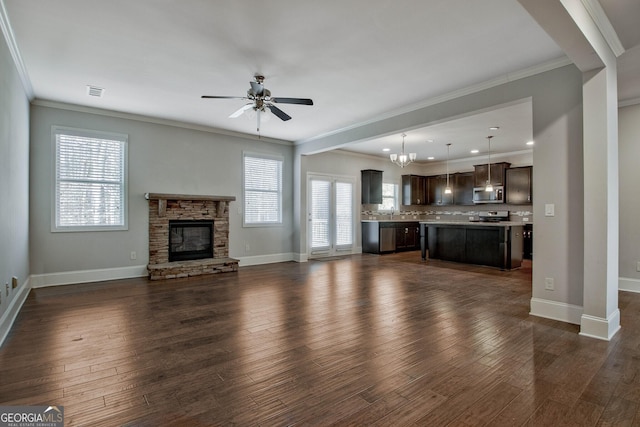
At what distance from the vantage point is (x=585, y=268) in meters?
3.02

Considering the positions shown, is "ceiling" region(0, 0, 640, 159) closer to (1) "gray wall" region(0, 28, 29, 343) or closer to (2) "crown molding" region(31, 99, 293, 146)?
(2) "crown molding" region(31, 99, 293, 146)

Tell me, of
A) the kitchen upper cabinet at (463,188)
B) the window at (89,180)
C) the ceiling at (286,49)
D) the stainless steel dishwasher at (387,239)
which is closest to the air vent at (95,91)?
the ceiling at (286,49)

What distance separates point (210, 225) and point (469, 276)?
507 cm

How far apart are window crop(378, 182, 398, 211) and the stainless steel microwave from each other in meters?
2.30

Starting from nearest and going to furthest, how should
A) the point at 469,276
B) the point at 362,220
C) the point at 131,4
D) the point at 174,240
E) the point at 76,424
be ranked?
the point at 76,424, the point at 131,4, the point at 469,276, the point at 174,240, the point at 362,220

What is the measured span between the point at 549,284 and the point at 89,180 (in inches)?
262

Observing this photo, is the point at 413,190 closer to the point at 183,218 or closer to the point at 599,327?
the point at 183,218

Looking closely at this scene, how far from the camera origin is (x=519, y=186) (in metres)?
8.41

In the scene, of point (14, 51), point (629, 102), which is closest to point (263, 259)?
point (14, 51)

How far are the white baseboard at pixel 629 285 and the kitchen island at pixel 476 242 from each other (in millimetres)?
1841

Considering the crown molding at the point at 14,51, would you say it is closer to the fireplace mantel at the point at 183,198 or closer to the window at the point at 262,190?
the fireplace mantel at the point at 183,198

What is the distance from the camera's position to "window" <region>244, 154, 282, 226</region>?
7035 mm

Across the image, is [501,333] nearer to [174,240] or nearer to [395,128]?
[395,128]

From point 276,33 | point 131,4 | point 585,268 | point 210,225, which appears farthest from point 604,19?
point 210,225
